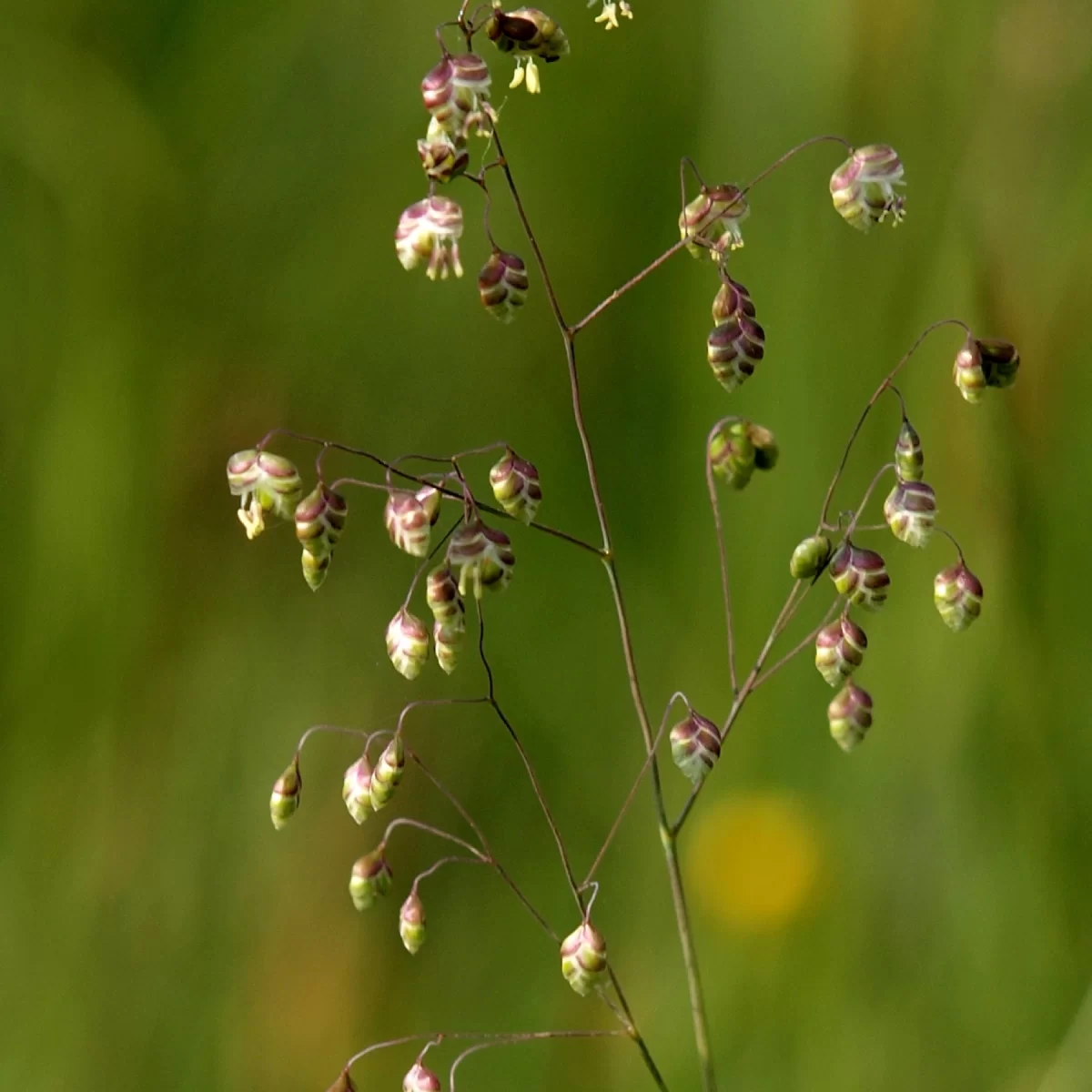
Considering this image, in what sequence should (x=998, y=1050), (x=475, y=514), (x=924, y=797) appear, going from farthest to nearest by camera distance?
(x=924, y=797)
(x=998, y=1050)
(x=475, y=514)

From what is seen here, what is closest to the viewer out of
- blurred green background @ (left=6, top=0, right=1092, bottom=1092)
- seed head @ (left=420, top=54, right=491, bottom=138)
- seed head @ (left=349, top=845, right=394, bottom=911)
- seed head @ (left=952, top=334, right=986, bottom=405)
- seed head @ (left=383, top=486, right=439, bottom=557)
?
seed head @ (left=420, top=54, right=491, bottom=138)

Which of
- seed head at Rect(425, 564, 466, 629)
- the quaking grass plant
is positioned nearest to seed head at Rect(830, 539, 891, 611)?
the quaking grass plant

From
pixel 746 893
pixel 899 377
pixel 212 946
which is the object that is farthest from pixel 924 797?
pixel 212 946

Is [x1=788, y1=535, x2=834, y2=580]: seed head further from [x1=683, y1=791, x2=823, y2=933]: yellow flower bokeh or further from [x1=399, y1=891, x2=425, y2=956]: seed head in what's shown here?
[x1=683, y1=791, x2=823, y2=933]: yellow flower bokeh

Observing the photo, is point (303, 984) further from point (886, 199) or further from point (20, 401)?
point (886, 199)

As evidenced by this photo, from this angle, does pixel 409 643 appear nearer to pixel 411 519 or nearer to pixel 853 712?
pixel 411 519

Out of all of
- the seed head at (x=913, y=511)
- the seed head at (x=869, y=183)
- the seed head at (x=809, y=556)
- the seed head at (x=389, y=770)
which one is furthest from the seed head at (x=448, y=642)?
the seed head at (x=869, y=183)
